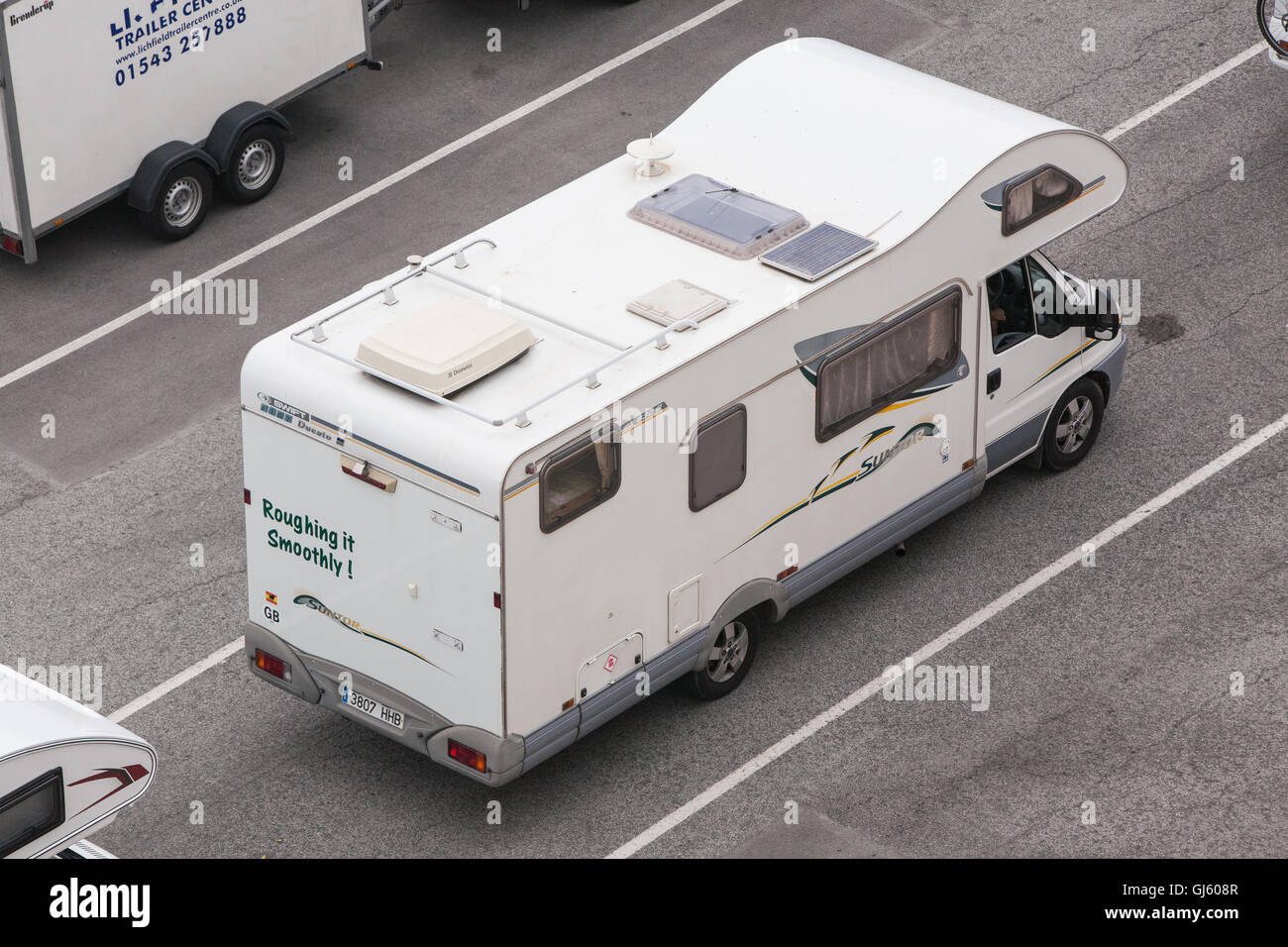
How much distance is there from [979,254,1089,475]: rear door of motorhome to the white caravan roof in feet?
3.62

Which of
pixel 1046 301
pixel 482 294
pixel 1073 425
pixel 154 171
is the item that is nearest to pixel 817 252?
pixel 482 294

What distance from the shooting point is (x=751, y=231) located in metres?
13.3

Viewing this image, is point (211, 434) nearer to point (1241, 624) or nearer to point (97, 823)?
point (97, 823)

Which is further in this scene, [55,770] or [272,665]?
[272,665]

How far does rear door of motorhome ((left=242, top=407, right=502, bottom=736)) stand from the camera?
1172 centimetres

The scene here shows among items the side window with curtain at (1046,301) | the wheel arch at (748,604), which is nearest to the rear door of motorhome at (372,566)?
the wheel arch at (748,604)

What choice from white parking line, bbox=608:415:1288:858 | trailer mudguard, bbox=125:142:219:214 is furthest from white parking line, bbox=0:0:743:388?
white parking line, bbox=608:415:1288:858

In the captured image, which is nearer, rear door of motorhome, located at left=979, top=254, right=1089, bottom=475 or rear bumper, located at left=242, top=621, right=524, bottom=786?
rear bumper, located at left=242, top=621, right=524, bottom=786

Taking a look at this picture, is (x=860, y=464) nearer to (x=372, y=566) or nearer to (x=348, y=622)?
(x=372, y=566)

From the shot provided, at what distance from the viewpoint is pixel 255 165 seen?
19.0m

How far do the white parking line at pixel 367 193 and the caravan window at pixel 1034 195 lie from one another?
6.99 meters

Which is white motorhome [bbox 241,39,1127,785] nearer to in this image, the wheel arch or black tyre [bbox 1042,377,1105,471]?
the wheel arch

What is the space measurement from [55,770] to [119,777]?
48 cm

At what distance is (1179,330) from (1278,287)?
43.8 inches
